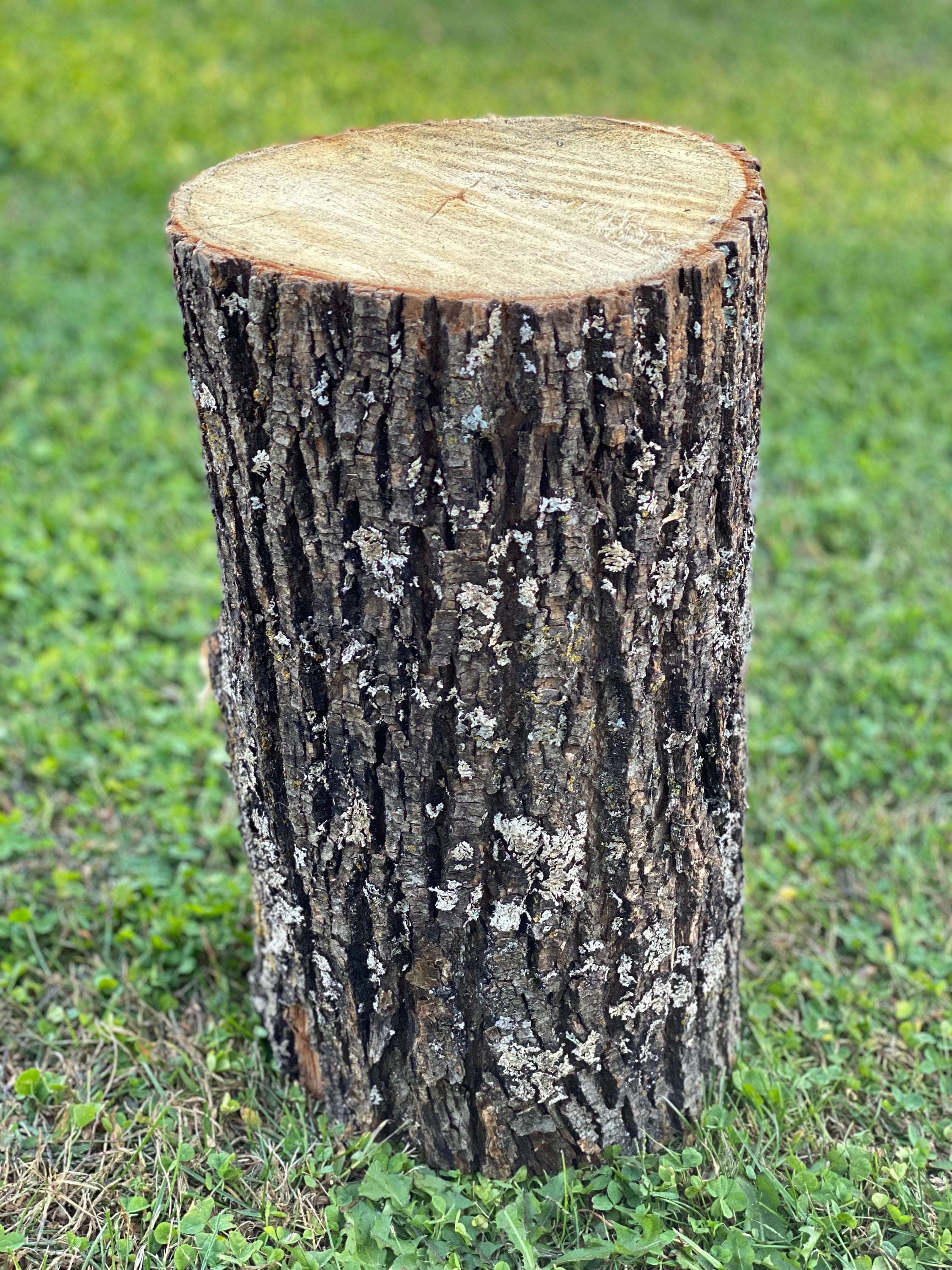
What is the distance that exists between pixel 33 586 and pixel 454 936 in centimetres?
236

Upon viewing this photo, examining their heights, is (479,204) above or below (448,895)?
above

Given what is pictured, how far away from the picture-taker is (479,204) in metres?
1.68

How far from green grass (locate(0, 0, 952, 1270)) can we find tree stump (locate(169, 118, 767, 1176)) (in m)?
0.18

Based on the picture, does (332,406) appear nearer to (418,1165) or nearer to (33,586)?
(418,1165)

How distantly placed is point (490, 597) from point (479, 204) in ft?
2.08

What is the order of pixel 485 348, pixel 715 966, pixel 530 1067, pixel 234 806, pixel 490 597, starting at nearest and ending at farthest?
pixel 485 348 → pixel 490 597 → pixel 530 1067 → pixel 715 966 → pixel 234 806

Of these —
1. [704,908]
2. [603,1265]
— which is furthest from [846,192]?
[603,1265]

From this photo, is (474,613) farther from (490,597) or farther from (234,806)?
(234,806)

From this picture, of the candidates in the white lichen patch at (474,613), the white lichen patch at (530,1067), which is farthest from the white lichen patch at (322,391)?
the white lichen patch at (530,1067)

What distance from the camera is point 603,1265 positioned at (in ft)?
5.85

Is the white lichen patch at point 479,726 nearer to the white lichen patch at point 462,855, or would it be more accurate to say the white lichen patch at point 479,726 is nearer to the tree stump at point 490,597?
the tree stump at point 490,597

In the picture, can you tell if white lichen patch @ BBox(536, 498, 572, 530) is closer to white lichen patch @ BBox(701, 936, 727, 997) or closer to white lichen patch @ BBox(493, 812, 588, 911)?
white lichen patch @ BBox(493, 812, 588, 911)

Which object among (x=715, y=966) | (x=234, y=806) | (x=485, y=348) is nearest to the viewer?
A: (x=485, y=348)

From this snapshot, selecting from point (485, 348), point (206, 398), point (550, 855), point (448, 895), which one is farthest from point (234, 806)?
point (485, 348)
